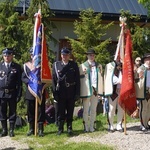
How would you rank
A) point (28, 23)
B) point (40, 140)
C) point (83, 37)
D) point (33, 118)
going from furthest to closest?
point (83, 37)
point (28, 23)
point (33, 118)
point (40, 140)

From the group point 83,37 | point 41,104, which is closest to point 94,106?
point 41,104

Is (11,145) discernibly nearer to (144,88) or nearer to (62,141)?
(62,141)

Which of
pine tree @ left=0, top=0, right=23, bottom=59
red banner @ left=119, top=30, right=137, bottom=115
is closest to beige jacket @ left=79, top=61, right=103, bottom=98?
red banner @ left=119, top=30, right=137, bottom=115

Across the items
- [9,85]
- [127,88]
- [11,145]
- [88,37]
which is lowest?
[11,145]

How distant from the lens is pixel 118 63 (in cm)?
921

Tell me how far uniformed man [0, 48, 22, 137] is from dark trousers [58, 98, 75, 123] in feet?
3.23

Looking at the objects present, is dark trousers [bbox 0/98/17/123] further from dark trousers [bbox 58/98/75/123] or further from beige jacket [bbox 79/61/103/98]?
beige jacket [bbox 79/61/103/98]

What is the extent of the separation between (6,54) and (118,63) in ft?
8.59

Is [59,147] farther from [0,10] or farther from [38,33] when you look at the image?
[0,10]

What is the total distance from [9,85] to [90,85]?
186 cm

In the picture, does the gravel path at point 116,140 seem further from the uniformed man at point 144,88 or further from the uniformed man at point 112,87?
the uniformed man at point 144,88

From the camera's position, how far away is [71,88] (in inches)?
351

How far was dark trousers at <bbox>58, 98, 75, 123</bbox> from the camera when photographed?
898cm

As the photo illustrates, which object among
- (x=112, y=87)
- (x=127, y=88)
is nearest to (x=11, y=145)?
(x=112, y=87)
